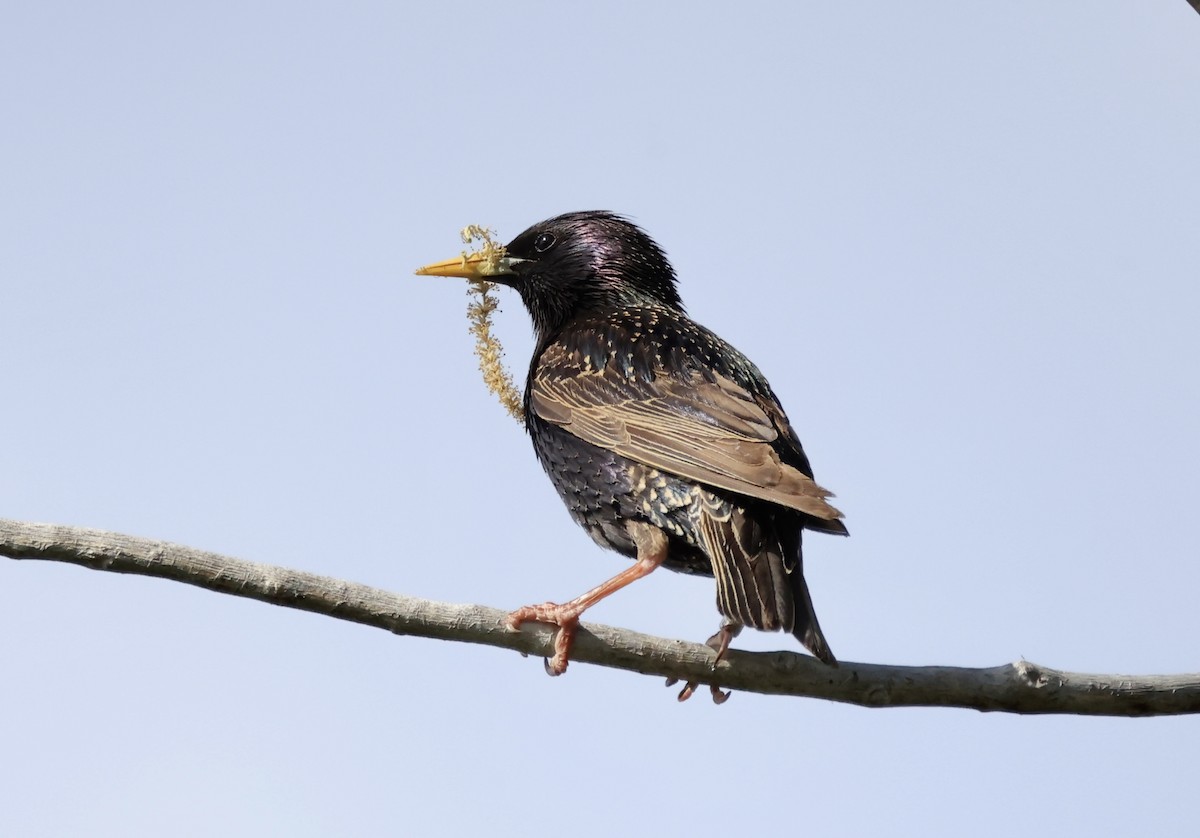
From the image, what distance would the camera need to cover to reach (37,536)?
3.21 metres

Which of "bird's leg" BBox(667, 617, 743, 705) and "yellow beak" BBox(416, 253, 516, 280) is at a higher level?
"yellow beak" BBox(416, 253, 516, 280)

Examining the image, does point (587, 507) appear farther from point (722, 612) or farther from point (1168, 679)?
point (1168, 679)

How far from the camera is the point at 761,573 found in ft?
14.0

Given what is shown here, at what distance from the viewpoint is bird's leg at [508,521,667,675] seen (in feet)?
12.8

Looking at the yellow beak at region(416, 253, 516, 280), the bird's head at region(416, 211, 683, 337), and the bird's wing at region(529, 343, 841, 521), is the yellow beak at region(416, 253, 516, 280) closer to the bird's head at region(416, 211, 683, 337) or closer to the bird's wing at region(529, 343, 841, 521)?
the bird's head at region(416, 211, 683, 337)

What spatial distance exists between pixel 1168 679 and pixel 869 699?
0.88 meters

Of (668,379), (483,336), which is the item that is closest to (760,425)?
(668,379)

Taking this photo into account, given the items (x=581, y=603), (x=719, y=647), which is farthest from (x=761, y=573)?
(x=581, y=603)

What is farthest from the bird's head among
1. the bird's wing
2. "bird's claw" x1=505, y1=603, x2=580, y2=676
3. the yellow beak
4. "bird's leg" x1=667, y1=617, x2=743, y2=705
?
"bird's claw" x1=505, y1=603, x2=580, y2=676

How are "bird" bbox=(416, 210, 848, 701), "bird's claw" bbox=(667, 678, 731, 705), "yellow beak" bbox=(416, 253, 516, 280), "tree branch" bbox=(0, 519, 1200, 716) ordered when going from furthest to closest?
"yellow beak" bbox=(416, 253, 516, 280)
"bird's claw" bbox=(667, 678, 731, 705)
"bird" bbox=(416, 210, 848, 701)
"tree branch" bbox=(0, 519, 1200, 716)

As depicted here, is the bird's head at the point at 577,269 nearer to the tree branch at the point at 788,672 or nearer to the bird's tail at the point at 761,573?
the bird's tail at the point at 761,573

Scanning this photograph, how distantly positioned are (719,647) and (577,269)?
224 centimetres

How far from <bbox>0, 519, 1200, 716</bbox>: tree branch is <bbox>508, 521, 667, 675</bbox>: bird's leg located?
0.04 metres

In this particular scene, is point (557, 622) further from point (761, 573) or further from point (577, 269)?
Answer: point (577, 269)
